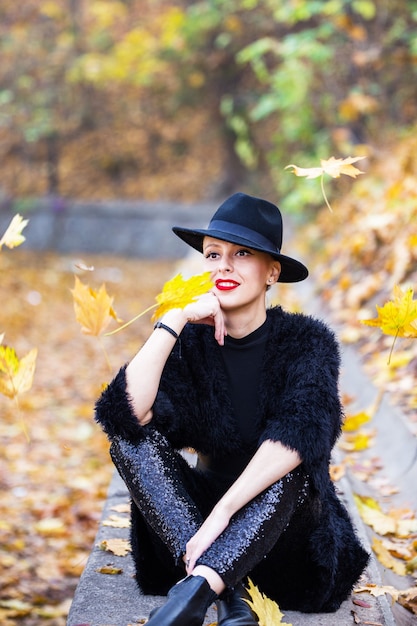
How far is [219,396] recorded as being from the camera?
2.28 m

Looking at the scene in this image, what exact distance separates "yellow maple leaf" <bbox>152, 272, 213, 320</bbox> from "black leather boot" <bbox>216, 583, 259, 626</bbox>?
2.59 feet

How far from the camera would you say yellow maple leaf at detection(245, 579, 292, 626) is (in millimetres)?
2051

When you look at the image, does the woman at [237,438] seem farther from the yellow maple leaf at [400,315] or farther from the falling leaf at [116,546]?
the falling leaf at [116,546]

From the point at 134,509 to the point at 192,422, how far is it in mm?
300

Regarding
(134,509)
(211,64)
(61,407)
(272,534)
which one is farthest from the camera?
(211,64)

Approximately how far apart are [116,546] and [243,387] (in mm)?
843

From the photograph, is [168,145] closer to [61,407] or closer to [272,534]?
[61,407]

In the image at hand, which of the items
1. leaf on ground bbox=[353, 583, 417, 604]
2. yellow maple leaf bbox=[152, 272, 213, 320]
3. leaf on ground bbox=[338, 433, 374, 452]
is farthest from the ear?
leaf on ground bbox=[338, 433, 374, 452]

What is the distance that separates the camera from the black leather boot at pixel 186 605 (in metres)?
1.83

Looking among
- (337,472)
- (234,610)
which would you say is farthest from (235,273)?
(337,472)

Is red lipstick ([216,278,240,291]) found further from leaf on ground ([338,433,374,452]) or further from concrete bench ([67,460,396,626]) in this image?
leaf on ground ([338,433,374,452])

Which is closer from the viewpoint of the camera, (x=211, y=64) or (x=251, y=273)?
(x=251, y=273)

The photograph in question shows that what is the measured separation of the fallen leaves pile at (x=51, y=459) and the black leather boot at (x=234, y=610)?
0.70 m

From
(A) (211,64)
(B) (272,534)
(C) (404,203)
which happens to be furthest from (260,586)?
(A) (211,64)
